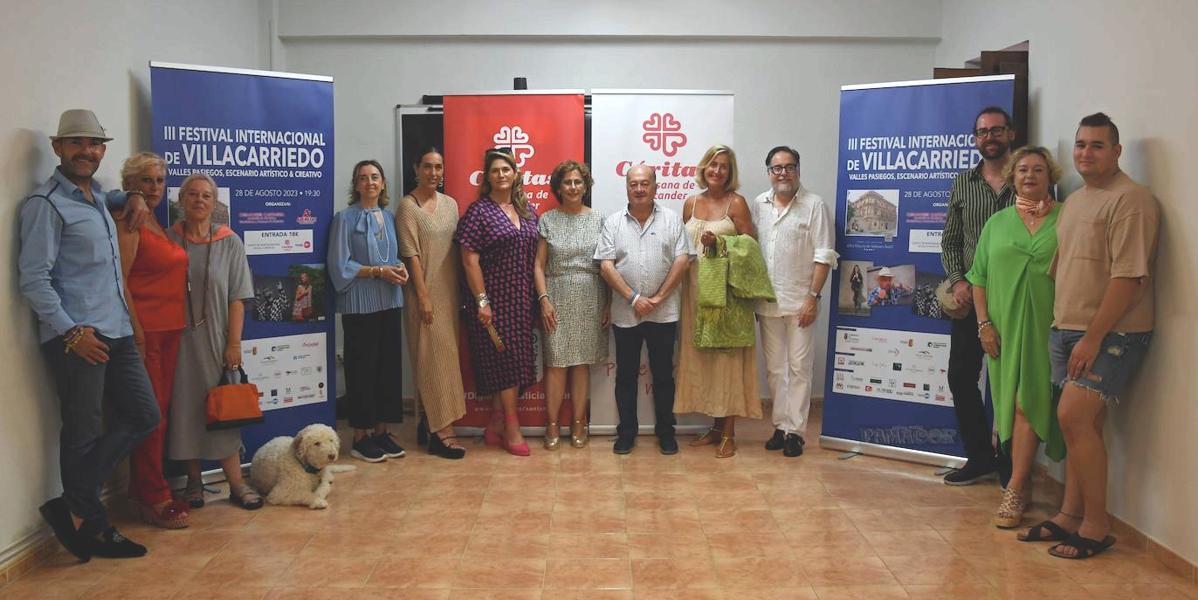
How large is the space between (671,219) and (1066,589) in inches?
108

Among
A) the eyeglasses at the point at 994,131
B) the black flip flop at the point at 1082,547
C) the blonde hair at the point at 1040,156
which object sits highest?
the eyeglasses at the point at 994,131

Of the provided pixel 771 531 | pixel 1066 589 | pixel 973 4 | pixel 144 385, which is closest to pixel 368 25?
pixel 144 385

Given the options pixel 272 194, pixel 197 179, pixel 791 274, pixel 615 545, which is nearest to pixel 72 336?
pixel 197 179

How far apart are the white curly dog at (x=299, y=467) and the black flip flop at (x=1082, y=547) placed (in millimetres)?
3177

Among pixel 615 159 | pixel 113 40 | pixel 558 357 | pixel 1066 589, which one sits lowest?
pixel 1066 589

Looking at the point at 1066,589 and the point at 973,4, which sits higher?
the point at 973,4

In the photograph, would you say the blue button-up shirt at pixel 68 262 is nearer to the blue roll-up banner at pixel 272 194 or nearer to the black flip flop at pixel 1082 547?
the blue roll-up banner at pixel 272 194

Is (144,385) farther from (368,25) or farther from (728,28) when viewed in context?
(728,28)

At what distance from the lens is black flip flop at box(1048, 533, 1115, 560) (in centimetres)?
369

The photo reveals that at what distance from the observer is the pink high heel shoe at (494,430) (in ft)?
18.2

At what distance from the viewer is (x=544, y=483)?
15.7 feet

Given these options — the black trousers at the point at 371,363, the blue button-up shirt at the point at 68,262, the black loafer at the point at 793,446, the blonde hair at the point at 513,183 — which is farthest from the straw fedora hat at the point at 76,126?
the black loafer at the point at 793,446

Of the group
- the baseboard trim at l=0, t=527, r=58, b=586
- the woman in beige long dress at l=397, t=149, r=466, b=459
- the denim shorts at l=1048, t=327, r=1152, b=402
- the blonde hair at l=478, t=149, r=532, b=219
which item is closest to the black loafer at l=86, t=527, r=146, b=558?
→ the baseboard trim at l=0, t=527, r=58, b=586

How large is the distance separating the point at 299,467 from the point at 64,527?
3.53 feet
